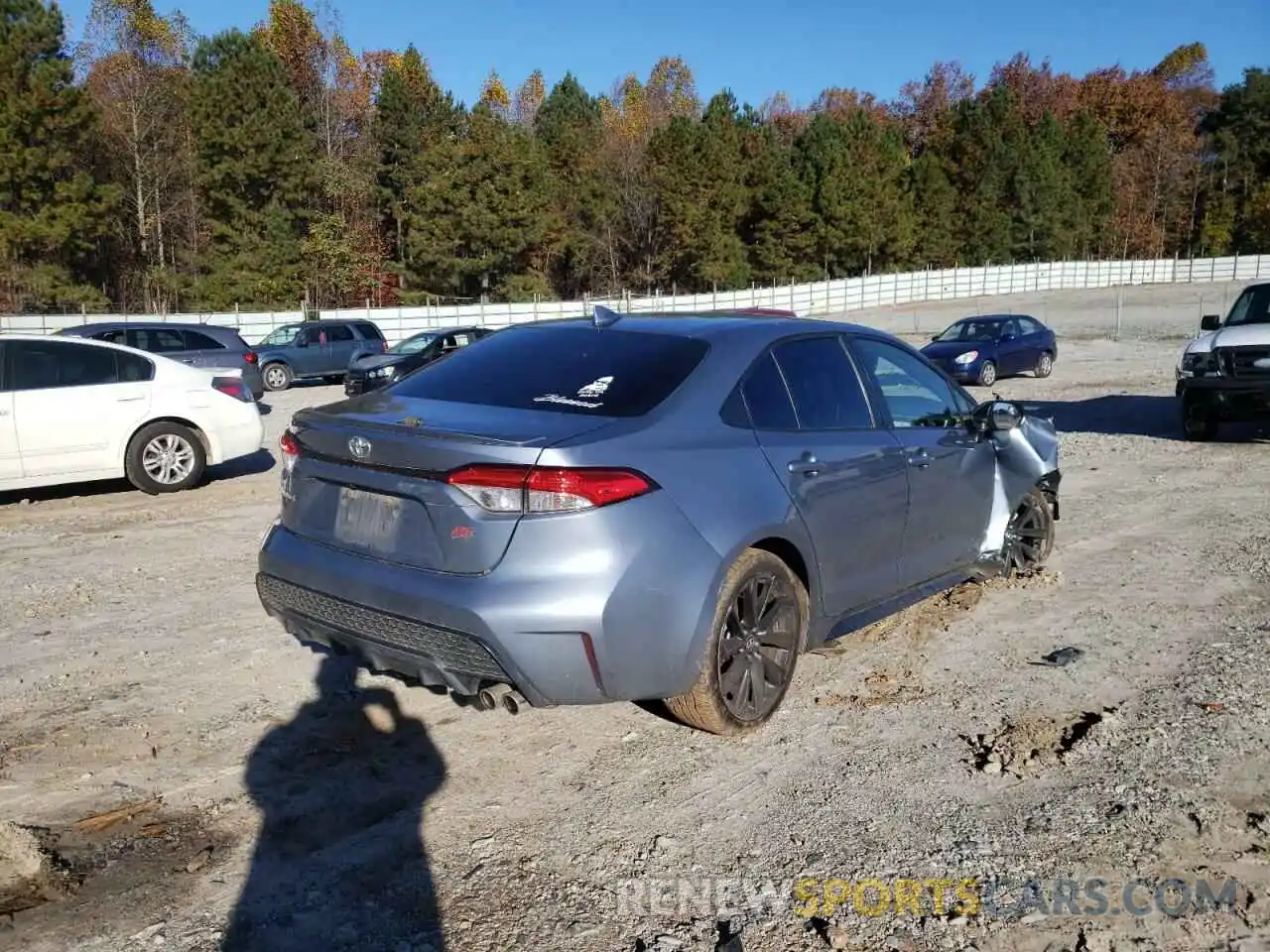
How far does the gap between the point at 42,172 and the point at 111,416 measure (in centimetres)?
3846

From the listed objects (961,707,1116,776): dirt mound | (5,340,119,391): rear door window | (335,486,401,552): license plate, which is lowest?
(961,707,1116,776): dirt mound

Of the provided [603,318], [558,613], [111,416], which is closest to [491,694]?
[558,613]

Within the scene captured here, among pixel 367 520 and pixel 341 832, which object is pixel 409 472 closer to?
pixel 367 520

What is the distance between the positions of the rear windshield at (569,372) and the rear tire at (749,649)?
774 mm

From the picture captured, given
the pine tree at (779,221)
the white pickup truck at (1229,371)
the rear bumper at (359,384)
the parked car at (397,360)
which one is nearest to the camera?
the white pickup truck at (1229,371)

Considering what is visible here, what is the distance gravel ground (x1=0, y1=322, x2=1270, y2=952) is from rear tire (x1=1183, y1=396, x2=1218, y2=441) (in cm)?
631

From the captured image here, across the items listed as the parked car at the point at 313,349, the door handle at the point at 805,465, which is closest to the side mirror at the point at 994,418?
the door handle at the point at 805,465

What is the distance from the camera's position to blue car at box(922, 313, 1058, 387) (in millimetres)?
20531

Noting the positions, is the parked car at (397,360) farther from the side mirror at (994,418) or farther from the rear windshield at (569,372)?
the rear windshield at (569,372)

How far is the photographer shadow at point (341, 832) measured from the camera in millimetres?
2939

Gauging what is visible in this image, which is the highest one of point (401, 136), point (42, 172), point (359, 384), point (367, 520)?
point (401, 136)

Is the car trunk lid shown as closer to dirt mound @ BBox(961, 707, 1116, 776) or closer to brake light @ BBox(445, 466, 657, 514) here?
brake light @ BBox(445, 466, 657, 514)

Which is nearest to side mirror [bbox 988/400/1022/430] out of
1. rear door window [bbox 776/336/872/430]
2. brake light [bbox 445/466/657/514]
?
rear door window [bbox 776/336/872/430]

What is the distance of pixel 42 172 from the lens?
134 feet
